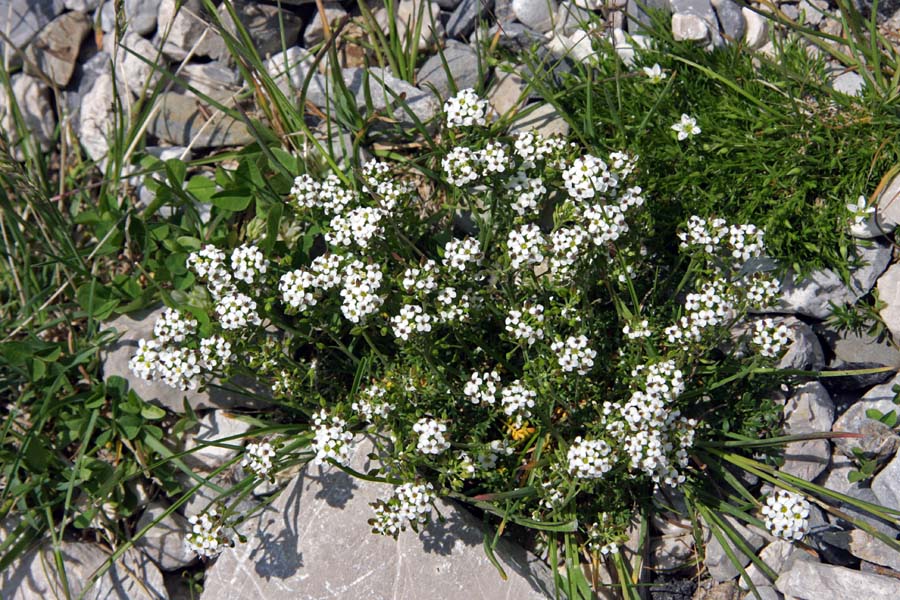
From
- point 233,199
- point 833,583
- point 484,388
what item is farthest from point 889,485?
point 233,199

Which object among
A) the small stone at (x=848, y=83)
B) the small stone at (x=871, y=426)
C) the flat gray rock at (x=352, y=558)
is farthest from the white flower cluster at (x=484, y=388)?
the small stone at (x=848, y=83)

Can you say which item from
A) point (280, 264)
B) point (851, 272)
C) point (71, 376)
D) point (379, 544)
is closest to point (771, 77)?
point (851, 272)

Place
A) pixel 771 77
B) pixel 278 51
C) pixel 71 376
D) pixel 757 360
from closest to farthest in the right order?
1. pixel 757 360
2. pixel 771 77
3. pixel 71 376
4. pixel 278 51

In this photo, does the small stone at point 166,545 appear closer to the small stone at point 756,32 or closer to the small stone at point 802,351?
the small stone at point 802,351

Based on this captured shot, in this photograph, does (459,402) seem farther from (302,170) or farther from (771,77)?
(771,77)

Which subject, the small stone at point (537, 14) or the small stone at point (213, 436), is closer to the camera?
the small stone at point (213, 436)

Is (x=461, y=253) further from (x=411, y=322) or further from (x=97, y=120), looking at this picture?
(x=97, y=120)
